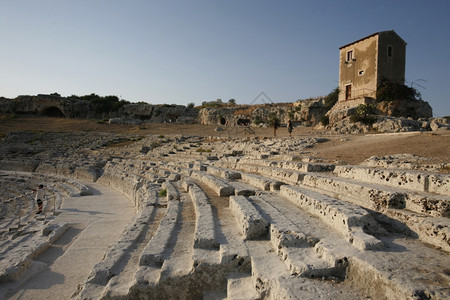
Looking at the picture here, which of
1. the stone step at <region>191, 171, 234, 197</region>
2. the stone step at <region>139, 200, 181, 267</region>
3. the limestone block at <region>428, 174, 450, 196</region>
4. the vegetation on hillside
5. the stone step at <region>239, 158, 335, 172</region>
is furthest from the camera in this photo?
the vegetation on hillside

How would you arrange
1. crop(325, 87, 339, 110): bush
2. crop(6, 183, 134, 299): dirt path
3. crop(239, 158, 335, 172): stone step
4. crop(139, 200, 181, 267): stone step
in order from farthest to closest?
crop(325, 87, 339, 110): bush < crop(239, 158, 335, 172): stone step < crop(6, 183, 134, 299): dirt path < crop(139, 200, 181, 267): stone step

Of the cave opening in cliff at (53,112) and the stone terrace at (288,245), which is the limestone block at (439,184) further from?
the cave opening in cliff at (53,112)

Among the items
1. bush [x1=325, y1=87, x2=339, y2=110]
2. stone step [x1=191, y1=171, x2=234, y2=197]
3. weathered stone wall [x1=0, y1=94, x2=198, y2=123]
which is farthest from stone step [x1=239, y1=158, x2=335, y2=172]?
weathered stone wall [x1=0, y1=94, x2=198, y2=123]

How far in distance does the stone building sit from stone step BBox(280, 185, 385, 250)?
17313 mm

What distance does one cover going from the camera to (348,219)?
287 cm

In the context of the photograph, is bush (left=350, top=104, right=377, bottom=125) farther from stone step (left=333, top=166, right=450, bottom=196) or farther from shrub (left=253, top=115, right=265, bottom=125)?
shrub (left=253, top=115, right=265, bottom=125)

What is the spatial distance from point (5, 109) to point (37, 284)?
43238mm

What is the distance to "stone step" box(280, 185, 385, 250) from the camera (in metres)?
2.51

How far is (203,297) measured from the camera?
2.66 meters

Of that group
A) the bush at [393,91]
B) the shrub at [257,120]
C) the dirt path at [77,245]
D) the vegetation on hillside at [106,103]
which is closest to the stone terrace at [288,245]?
the dirt path at [77,245]

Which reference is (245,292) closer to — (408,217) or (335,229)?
(335,229)

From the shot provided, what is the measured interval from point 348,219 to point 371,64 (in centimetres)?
1976

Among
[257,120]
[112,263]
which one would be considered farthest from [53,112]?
[112,263]

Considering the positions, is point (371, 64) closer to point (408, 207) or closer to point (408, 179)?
point (408, 179)
